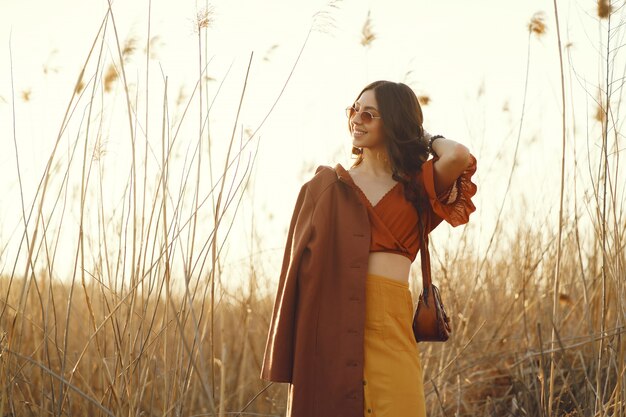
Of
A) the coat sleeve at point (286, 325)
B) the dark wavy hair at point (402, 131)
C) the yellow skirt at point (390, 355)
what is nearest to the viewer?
the yellow skirt at point (390, 355)

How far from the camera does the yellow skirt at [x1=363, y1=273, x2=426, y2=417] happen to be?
6.49 feet

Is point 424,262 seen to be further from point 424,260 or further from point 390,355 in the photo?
point 390,355

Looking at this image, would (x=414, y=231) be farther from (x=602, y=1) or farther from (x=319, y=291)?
(x=602, y=1)

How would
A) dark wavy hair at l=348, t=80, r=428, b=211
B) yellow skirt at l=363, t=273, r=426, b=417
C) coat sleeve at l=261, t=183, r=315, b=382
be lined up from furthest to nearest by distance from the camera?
dark wavy hair at l=348, t=80, r=428, b=211 → coat sleeve at l=261, t=183, r=315, b=382 → yellow skirt at l=363, t=273, r=426, b=417

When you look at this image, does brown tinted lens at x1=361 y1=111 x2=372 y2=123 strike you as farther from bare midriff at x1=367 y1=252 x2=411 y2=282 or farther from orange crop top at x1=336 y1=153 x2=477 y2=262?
bare midriff at x1=367 y1=252 x2=411 y2=282

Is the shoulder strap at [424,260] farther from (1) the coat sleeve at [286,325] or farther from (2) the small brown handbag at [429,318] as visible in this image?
(1) the coat sleeve at [286,325]

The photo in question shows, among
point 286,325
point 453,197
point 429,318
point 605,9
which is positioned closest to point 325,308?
point 286,325

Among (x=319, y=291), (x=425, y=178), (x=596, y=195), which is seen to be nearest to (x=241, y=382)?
(x=319, y=291)

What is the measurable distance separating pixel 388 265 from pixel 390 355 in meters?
0.25

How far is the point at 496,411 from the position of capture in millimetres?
3082

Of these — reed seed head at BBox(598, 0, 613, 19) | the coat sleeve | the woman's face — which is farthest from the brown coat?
reed seed head at BBox(598, 0, 613, 19)

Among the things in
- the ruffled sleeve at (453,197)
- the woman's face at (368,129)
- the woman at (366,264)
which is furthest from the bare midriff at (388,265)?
the woman's face at (368,129)

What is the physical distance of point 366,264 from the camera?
2064 mm

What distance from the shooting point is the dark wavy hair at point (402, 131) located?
7.23 ft
